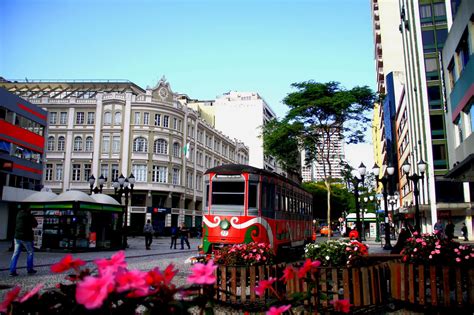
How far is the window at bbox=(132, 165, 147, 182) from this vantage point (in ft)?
156

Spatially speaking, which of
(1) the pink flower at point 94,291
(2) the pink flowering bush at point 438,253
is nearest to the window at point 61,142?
(2) the pink flowering bush at point 438,253

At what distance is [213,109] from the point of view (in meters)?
75.7

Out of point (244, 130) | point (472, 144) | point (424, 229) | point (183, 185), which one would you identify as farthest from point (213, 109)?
point (472, 144)

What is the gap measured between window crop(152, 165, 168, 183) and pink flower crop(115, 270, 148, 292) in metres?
47.1

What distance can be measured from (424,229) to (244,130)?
3756 cm

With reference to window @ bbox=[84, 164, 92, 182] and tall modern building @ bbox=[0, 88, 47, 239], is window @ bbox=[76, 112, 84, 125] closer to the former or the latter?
window @ bbox=[84, 164, 92, 182]

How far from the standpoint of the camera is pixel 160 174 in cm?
4862

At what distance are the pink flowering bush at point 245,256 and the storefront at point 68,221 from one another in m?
14.6

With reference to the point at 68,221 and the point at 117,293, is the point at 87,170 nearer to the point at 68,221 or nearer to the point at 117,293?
the point at 68,221

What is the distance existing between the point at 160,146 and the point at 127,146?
12.2 feet

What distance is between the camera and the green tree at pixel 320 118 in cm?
2914

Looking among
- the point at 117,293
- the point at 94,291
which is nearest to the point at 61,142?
the point at 117,293

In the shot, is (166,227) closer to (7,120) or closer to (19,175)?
(19,175)

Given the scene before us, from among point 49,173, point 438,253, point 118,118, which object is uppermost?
point 118,118
